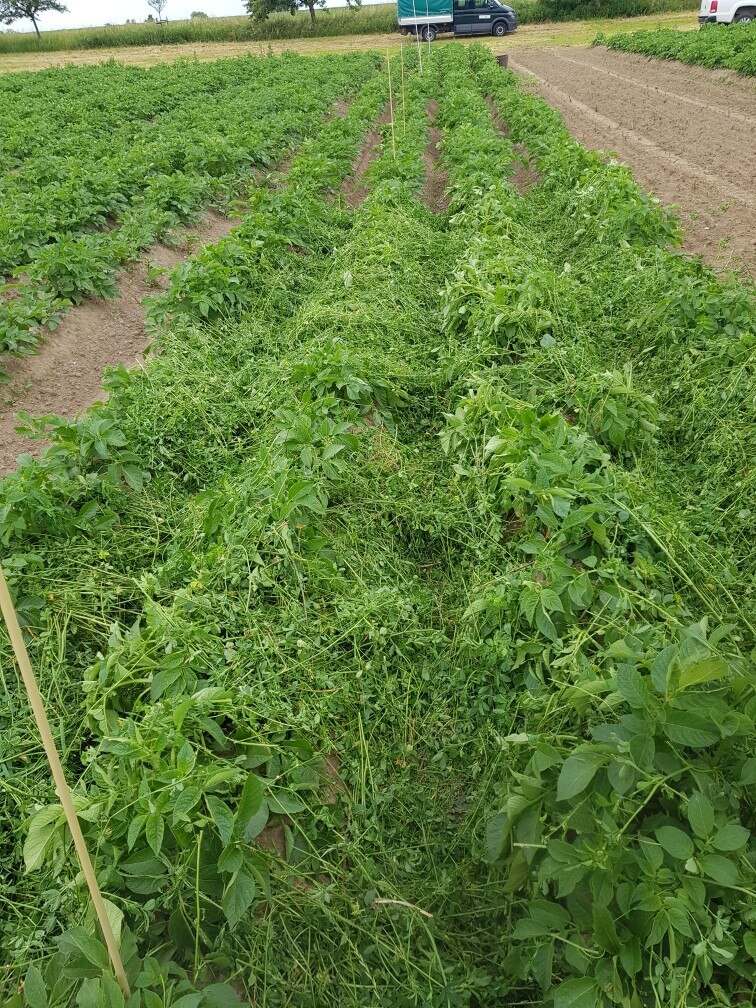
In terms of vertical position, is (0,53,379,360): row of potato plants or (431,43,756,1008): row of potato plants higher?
(0,53,379,360): row of potato plants

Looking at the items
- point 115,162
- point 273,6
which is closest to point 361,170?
point 115,162

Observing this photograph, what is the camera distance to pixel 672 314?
541 cm

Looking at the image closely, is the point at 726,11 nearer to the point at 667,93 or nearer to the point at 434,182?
the point at 667,93

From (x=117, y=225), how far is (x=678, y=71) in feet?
63.5

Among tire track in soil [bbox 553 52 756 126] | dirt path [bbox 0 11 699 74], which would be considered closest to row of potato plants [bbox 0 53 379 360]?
tire track in soil [bbox 553 52 756 126]

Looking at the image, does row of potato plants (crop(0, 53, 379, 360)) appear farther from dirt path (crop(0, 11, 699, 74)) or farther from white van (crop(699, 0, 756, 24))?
white van (crop(699, 0, 756, 24))

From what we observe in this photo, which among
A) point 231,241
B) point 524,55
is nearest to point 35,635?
point 231,241

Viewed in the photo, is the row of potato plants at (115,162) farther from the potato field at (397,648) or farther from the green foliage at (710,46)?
the green foliage at (710,46)

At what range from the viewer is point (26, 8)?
5047cm

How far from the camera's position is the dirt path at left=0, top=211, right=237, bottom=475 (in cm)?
583

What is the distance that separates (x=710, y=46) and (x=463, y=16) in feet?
66.8

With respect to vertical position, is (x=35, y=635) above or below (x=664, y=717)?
below

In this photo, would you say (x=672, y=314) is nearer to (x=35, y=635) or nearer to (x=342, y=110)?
(x=35, y=635)

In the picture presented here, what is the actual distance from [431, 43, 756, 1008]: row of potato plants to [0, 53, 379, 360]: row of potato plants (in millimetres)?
4245
